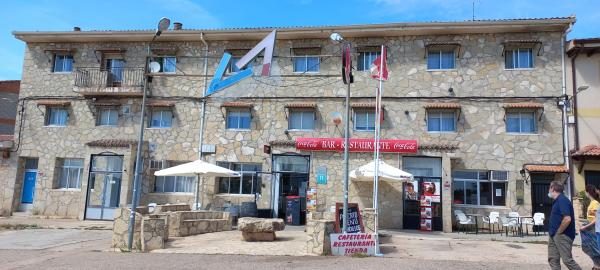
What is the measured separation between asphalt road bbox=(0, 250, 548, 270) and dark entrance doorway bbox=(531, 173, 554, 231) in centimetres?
814

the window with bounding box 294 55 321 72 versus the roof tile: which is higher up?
the window with bounding box 294 55 321 72

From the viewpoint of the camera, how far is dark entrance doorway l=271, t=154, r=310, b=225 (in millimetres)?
18359

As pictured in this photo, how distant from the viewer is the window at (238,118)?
63.7 feet

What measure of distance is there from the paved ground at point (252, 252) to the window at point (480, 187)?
282 centimetres

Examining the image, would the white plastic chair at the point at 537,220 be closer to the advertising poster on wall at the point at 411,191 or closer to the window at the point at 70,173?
the advertising poster on wall at the point at 411,191

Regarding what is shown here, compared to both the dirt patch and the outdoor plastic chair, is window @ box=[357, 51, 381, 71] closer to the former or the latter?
the outdoor plastic chair

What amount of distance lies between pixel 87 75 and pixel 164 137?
14.6 feet

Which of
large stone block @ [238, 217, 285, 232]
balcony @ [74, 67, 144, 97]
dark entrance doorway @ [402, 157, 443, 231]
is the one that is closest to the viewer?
large stone block @ [238, 217, 285, 232]

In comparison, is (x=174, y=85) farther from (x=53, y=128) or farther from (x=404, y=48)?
(x=404, y=48)

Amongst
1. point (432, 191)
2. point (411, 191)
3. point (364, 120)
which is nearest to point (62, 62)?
point (364, 120)

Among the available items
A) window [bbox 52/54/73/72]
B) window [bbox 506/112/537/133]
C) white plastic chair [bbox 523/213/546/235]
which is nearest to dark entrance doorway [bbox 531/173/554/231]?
white plastic chair [bbox 523/213/546/235]

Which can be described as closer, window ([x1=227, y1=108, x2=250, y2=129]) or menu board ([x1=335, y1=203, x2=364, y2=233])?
menu board ([x1=335, y1=203, x2=364, y2=233])

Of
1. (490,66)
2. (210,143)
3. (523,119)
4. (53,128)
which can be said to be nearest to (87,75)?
(53,128)

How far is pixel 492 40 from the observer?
58.9 ft
